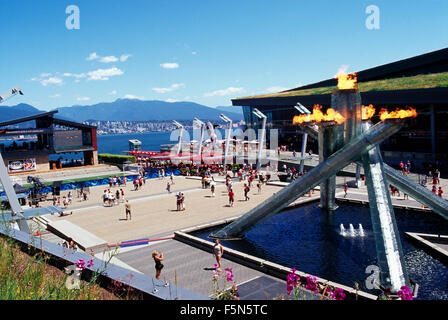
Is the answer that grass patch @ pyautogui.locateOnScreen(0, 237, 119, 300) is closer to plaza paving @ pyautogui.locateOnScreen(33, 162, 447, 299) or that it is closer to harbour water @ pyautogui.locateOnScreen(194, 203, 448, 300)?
plaza paving @ pyautogui.locateOnScreen(33, 162, 447, 299)

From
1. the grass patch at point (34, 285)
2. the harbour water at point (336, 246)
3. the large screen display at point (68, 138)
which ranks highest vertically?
the large screen display at point (68, 138)

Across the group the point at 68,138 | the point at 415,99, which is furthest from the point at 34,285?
the point at 68,138

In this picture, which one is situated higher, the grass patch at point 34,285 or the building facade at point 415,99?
the building facade at point 415,99

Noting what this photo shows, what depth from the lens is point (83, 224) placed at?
2117 cm

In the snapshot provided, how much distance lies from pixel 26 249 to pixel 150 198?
1964cm

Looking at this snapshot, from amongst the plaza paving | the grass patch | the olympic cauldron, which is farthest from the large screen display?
the grass patch

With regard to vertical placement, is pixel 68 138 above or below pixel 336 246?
above

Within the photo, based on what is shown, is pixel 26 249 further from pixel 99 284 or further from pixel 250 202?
pixel 250 202

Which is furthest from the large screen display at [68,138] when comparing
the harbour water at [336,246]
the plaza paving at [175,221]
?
the harbour water at [336,246]

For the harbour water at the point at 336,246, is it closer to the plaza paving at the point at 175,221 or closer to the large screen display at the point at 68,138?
the plaza paving at the point at 175,221

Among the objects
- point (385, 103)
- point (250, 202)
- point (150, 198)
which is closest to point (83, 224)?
point (150, 198)

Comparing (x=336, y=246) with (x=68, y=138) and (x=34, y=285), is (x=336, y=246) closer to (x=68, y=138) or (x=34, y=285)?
(x=34, y=285)

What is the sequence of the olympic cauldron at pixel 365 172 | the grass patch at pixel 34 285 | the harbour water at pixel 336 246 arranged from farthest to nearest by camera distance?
the harbour water at pixel 336 246 → the olympic cauldron at pixel 365 172 → the grass patch at pixel 34 285
